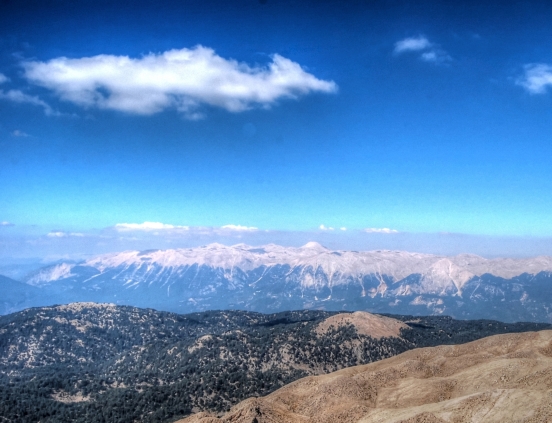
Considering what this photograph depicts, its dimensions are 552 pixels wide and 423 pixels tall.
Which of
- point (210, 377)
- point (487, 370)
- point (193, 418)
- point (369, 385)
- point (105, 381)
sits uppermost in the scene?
point (487, 370)

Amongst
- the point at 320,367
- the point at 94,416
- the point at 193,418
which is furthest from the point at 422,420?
the point at 320,367

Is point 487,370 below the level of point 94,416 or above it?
above

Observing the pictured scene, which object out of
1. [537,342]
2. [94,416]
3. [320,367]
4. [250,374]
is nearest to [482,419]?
[537,342]

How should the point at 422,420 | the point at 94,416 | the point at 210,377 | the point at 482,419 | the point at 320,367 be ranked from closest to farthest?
the point at 482,419 → the point at 422,420 → the point at 94,416 → the point at 210,377 → the point at 320,367

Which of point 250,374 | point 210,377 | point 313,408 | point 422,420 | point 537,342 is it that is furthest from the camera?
point 250,374

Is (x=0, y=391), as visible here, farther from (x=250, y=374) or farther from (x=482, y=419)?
(x=482, y=419)

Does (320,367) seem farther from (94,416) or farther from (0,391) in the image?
(0,391)

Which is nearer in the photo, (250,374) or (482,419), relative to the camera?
(482,419)
